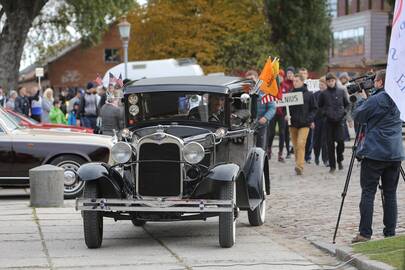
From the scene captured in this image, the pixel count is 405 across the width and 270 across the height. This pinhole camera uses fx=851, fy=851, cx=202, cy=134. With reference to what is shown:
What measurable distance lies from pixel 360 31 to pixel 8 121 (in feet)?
187

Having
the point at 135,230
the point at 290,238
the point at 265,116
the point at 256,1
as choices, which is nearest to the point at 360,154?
the point at 290,238

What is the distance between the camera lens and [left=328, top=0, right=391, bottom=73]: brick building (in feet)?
217

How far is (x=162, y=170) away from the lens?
9117 mm

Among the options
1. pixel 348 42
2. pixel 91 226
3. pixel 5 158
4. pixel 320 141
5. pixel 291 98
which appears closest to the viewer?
pixel 91 226

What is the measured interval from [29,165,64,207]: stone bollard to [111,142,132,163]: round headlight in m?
3.52

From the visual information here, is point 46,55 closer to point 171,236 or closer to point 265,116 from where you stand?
point 265,116

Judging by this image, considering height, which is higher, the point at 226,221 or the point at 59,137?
the point at 59,137

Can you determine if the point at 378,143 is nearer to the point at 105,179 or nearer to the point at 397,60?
the point at 397,60

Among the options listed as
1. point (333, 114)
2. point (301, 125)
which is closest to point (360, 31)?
point (333, 114)

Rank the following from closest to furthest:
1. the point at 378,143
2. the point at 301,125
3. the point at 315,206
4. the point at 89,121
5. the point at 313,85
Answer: the point at 378,143
the point at 315,206
the point at 301,125
the point at 89,121
the point at 313,85

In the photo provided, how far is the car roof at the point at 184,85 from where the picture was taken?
402 inches

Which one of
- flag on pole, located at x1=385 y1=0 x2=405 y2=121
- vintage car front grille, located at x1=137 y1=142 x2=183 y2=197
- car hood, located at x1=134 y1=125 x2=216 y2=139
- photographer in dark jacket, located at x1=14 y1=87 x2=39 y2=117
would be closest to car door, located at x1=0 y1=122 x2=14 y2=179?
car hood, located at x1=134 y1=125 x2=216 y2=139

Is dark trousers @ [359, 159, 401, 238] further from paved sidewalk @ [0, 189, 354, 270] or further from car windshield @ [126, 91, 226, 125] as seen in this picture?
car windshield @ [126, 91, 226, 125]

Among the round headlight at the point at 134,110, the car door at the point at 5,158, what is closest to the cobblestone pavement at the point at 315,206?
the round headlight at the point at 134,110
